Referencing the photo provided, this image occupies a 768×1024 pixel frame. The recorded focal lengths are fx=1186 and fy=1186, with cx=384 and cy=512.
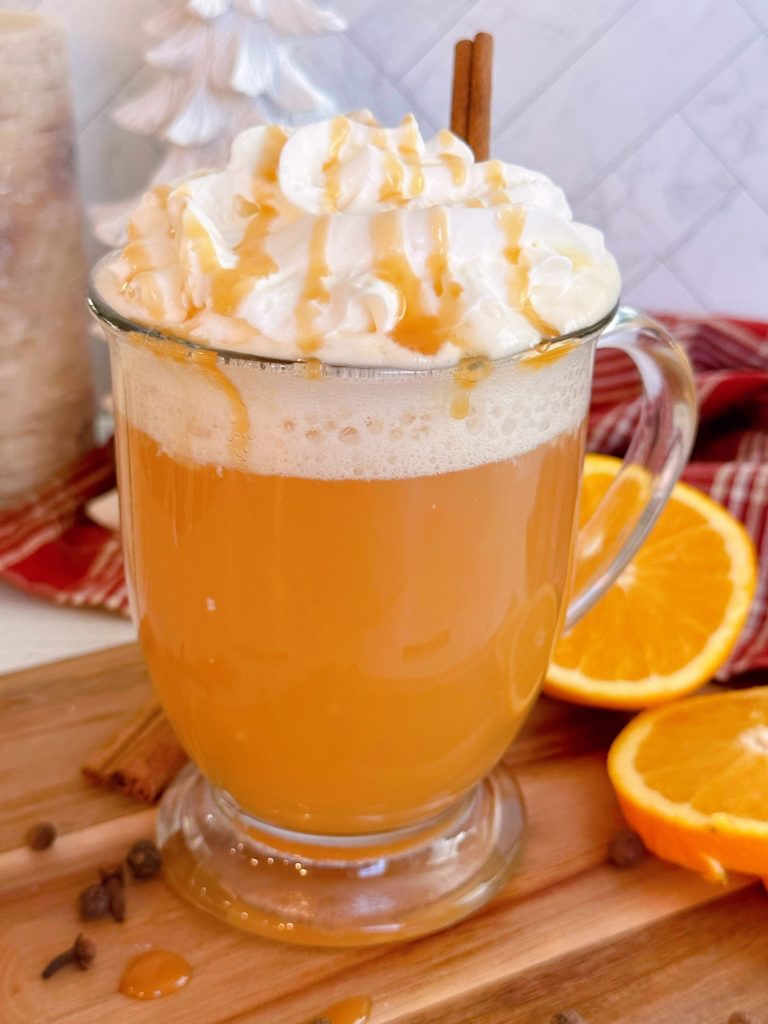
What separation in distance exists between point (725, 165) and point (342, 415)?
116 cm

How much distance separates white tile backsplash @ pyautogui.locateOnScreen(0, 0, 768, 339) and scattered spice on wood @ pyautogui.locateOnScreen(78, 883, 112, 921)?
3.20 feet

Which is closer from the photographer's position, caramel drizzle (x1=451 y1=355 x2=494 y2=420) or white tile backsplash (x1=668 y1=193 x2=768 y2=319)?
caramel drizzle (x1=451 y1=355 x2=494 y2=420)

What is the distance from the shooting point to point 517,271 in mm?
709

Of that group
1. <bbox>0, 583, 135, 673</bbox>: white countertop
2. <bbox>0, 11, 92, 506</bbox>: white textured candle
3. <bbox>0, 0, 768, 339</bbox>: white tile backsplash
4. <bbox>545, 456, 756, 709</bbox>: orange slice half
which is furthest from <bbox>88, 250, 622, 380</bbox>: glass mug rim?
<bbox>0, 0, 768, 339</bbox>: white tile backsplash

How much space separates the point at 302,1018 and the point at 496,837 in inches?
9.1

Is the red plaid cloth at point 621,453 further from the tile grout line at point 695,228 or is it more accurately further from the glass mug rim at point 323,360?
the glass mug rim at point 323,360

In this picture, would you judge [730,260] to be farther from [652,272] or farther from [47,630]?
[47,630]

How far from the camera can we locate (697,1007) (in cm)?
78

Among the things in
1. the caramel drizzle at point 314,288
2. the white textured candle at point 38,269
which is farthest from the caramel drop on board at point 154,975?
the white textured candle at point 38,269

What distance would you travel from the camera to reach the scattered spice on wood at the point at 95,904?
2.72 feet

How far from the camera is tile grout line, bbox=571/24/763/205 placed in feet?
5.17

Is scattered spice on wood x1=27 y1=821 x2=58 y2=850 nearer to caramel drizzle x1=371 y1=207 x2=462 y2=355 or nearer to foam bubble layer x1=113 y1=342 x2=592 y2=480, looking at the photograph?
foam bubble layer x1=113 y1=342 x2=592 y2=480

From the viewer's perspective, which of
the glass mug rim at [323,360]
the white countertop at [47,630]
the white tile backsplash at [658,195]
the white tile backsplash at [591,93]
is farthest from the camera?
the white tile backsplash at [658,195]

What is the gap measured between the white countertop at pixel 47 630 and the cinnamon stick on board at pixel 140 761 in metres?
0.17
